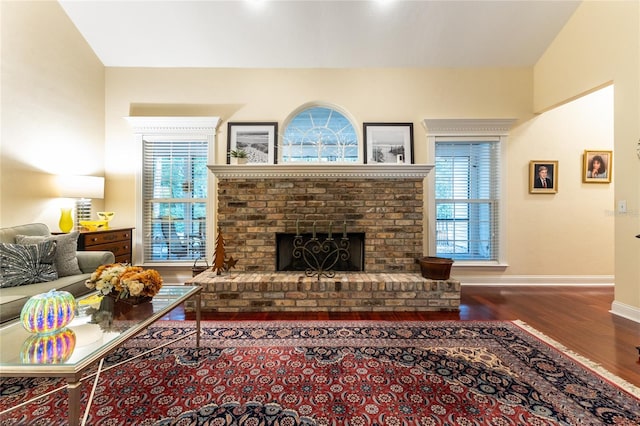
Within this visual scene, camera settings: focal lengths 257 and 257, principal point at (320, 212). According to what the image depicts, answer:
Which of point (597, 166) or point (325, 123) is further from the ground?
point (325, 123)

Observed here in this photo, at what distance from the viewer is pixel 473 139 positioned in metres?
3.74

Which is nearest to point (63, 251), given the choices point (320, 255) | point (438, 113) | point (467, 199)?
point (320, 255)

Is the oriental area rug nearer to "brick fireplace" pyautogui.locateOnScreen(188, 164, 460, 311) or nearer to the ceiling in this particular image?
"brick fireplace" pyautogui.locateOnScreen(188, 164, 460, 311)

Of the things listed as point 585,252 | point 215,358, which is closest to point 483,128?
point 585,252

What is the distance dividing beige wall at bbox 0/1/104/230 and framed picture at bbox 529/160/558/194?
623 centimetres

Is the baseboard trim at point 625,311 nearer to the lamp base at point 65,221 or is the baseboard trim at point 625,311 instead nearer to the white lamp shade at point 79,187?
the white lamp shade at point 79,187

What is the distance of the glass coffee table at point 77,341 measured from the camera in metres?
1.02

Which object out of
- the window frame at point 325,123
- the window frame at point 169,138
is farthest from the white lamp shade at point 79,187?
the window frame at point 325,123

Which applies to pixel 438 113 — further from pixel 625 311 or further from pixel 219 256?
pixel 219 256

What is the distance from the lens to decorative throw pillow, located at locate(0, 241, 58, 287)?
209 centimetres

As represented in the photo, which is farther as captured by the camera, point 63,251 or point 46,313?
point 63,251

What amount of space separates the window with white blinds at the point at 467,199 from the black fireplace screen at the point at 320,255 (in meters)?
1.29

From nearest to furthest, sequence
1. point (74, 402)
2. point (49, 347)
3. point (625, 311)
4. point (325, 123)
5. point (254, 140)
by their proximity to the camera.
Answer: point (74, 402), point (49, 347), point (625, 311), point (254, 140), point (325, 123)

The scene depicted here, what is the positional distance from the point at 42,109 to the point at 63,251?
1.84m
